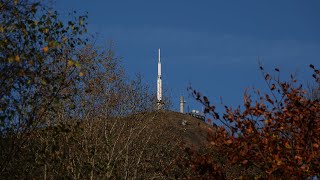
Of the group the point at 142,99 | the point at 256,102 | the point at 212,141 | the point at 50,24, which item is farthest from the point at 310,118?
the point at 142,99

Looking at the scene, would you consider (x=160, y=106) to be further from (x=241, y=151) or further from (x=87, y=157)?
(x=241, y=151)

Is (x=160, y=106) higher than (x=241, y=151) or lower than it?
higher

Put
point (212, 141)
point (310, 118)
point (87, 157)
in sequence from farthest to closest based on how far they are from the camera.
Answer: point (87, 157), point (212, 141), point (310, 118)

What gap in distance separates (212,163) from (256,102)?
1517mm

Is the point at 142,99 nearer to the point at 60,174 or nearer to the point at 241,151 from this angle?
the point at 60,174

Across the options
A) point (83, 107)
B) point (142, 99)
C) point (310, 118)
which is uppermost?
point (142, 99)

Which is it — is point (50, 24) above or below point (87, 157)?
above

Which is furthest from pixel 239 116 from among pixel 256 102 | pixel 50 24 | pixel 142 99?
pixel 142 99

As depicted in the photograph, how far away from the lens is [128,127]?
2500cm

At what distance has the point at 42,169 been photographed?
17219 millimetres

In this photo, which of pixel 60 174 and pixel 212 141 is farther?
pixel 60 174

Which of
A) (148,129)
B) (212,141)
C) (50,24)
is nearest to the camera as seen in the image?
(212,141)

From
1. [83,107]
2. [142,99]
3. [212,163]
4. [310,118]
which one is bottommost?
[212,163]

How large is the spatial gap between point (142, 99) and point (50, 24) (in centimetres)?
1243
